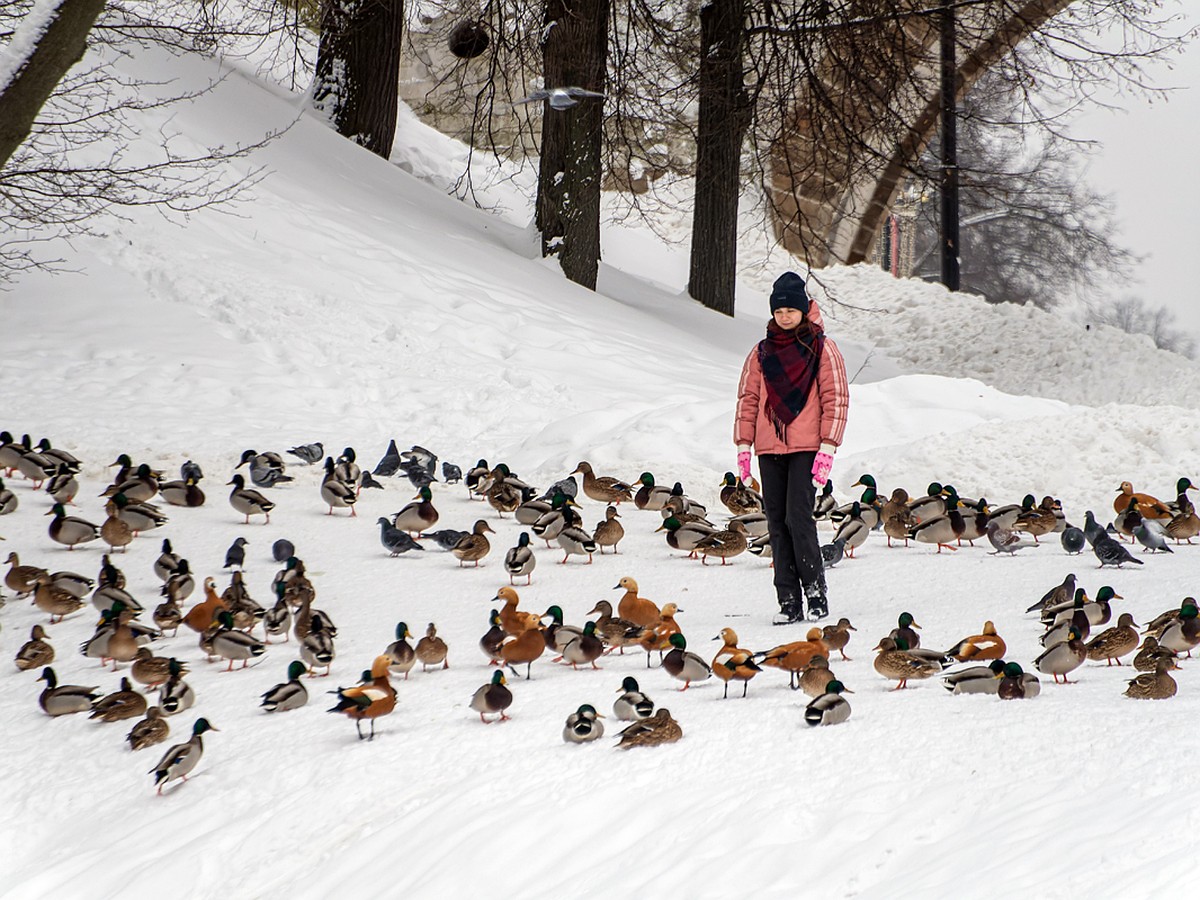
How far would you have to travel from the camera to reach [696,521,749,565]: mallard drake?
905cm

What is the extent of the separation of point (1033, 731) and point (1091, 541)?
4388 mm

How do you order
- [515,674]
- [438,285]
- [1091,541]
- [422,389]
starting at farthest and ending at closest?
[438,285] → [422,389] → [1091,541] → [515,674]

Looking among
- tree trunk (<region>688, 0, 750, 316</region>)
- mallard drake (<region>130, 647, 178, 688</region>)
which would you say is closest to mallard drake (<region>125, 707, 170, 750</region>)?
mallard drake (<region>130, 647, 178, 688</region>)

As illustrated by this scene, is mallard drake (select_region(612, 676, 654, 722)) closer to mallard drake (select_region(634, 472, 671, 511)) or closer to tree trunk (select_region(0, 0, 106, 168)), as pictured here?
tree trunk (select_region(0, 0, 106, 168))

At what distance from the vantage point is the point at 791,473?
716 centimetres

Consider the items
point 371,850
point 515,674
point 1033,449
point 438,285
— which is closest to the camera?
point 371,850

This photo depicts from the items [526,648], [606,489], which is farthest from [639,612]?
[606,489]

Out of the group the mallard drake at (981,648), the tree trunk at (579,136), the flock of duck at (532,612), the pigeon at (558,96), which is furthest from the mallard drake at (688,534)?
the tree trunk at (579,136)

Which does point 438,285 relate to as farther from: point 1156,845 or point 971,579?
point 1156,845

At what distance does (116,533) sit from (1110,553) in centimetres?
680

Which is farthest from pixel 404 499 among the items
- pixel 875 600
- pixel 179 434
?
pixel 875 600

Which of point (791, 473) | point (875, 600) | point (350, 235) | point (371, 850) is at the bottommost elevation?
point (371, 850)

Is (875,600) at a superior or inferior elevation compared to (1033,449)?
inferior

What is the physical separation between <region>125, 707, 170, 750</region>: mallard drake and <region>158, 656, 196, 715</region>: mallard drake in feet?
0.55
